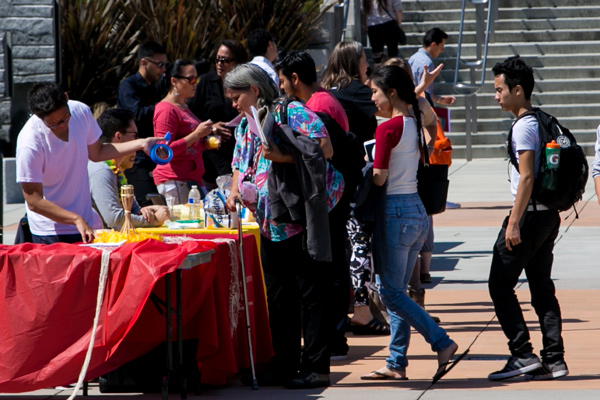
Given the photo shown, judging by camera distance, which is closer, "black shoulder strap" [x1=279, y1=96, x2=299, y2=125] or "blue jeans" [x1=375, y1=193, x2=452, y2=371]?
"black shoulder strap" [x1=279, y1=96, x2=299, y2=125]

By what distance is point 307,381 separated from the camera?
612cm

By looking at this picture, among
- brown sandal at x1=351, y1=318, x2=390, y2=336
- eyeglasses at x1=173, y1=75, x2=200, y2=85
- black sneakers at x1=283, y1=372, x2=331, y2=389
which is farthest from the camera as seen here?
eyeglasses at x1=173, y1=75, x2=200, y2=85

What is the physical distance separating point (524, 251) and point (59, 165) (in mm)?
2702

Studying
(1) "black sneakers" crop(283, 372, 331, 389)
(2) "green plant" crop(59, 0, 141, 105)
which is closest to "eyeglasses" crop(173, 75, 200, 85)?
(1) "black sneakers" crop(283, 372, 331, 389)

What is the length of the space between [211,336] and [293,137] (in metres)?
1.22

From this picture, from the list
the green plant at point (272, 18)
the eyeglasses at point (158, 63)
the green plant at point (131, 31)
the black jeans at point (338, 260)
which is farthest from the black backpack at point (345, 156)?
the green plant at point (272, 18)

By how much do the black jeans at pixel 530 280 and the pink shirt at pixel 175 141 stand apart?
318 centimetres

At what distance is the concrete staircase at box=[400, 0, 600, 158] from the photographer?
20047 mm

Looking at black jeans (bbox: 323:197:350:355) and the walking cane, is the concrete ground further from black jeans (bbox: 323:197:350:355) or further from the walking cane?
black jeans (bbox: 323:197:350:355)

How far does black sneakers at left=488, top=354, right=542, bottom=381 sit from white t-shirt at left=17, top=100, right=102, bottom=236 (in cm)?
257

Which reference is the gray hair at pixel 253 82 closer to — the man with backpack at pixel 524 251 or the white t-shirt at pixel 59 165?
the white t-shirt at pixel 59 165

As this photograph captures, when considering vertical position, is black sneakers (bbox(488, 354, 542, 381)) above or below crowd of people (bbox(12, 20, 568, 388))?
below

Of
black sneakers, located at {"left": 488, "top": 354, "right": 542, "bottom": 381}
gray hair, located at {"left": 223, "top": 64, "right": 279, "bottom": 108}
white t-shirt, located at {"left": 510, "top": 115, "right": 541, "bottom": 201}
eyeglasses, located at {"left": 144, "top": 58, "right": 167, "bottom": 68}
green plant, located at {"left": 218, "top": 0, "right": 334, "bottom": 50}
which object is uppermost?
green plant, located at {"left": 218, "top": 0, "right": 334, "bottom": 50}

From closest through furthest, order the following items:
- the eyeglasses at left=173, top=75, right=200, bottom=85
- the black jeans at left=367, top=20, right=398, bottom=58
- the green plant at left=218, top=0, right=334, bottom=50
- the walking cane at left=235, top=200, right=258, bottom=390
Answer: the walking cane at left=235, top=200, right=258, bottom=390 < the eyeglasses at left=173, top=75, right=200, bottom=85 < the green plant at left=218, top=0, right=334, bottom=50 < the black jeans at left=367, top=20, right=398, bottom=58
